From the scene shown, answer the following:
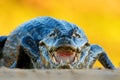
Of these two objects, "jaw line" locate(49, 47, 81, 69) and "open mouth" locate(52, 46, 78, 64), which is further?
"open mouth" locate(52, 46, 78, 64)

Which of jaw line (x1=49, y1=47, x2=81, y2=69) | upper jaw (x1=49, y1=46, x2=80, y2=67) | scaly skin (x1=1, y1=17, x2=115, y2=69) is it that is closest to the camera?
jaw line (x1=49, y1=47, x2=81, y2=69)

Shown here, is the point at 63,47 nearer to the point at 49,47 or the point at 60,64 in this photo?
the point at 60,64

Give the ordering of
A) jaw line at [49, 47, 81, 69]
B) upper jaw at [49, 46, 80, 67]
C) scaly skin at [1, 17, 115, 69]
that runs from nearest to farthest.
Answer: jaw line at [49, 47, 81, 69] < upper jaw at [49, 46, 80, 67] < scaly skin at [1, 17, 115, 69]

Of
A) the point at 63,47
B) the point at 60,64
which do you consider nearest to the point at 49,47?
the point at 63,47

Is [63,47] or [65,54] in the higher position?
[63,47]

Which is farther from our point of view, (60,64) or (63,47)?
(63,47)

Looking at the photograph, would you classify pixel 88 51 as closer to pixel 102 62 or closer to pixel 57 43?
pixel 57 43

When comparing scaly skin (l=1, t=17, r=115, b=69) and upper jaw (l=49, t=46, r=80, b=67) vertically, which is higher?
scaly skin (l=1, t=17, r=115, b=69)
